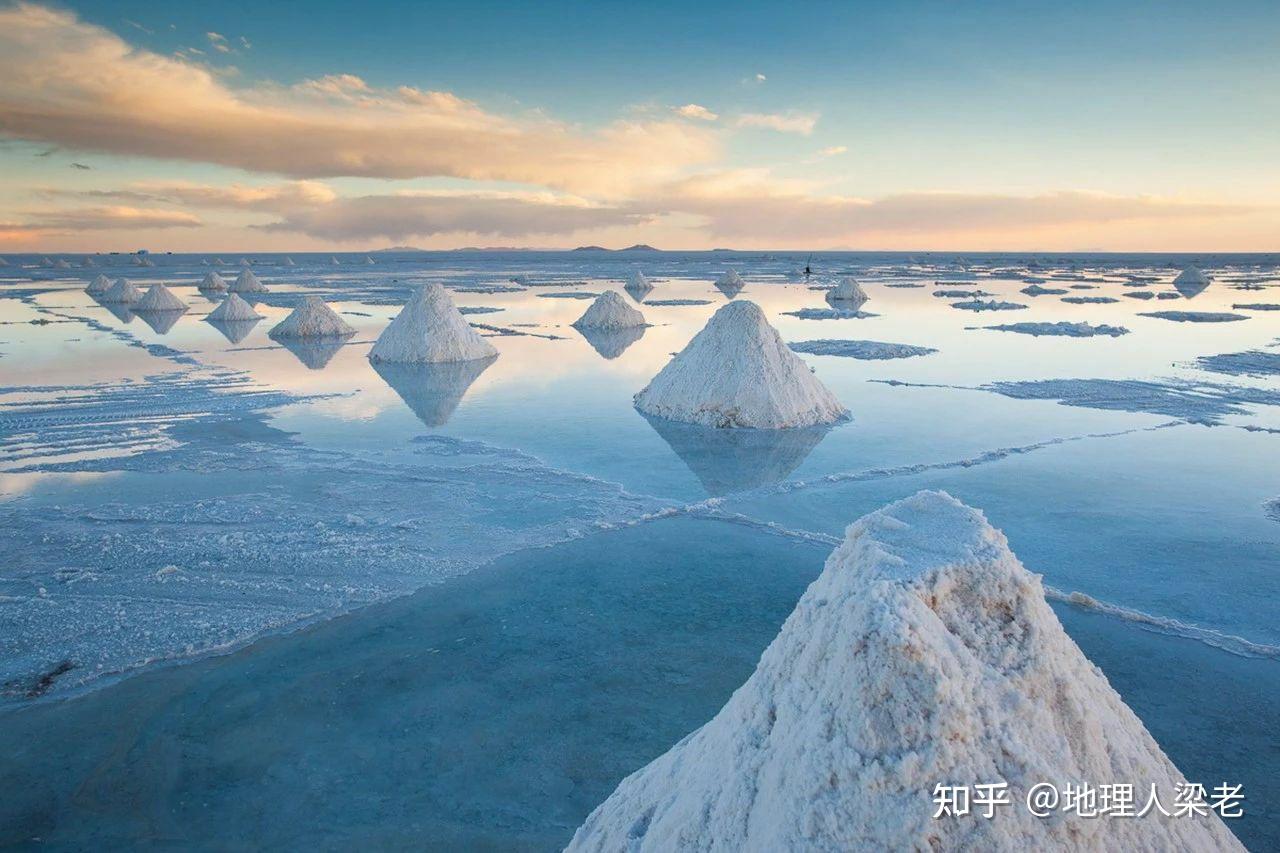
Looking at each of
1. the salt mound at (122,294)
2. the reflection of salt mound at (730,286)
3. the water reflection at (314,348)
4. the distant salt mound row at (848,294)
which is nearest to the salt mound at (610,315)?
the water reflection at (314,348)

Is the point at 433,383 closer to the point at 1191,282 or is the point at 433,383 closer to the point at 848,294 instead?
the point at 848,294

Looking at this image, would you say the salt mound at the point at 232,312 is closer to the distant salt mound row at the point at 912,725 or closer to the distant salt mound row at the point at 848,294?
the distant salt mound row at the point at 848,294

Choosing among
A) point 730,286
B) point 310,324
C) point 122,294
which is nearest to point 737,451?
point 310,324

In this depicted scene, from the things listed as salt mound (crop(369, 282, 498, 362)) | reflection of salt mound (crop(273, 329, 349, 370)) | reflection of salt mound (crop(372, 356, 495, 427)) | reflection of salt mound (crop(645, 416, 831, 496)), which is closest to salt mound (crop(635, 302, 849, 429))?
reflection of salt mound (crop(645, 416, 831, 496))

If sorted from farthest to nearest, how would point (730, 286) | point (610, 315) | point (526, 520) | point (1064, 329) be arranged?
point (730, 286) → point (610, 315) → point (1064, 329) → point (526, 520)

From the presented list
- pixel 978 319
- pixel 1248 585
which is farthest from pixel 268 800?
pixel 978 319

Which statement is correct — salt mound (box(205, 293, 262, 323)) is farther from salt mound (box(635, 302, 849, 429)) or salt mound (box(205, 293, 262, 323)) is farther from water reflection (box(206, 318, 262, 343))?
salt mound (box(635, 302, 849, 429))

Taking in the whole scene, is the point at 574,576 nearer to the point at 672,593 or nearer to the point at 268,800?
the point at 672,593
